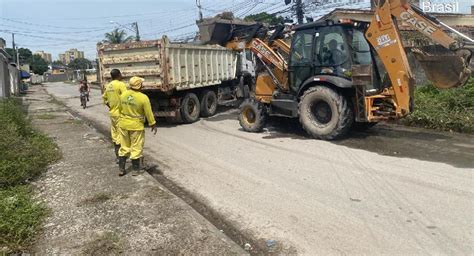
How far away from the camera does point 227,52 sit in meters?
15.9

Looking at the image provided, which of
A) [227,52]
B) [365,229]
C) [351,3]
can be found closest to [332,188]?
[365,229]

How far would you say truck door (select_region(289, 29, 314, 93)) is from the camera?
9523mm

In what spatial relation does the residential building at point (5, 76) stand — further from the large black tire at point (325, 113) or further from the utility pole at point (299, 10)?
the utility pole at point (299, 10)

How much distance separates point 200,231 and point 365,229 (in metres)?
1.72

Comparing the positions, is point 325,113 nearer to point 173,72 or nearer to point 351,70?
point 351,70

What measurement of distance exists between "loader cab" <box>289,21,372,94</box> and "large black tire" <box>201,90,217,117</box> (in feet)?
16.8

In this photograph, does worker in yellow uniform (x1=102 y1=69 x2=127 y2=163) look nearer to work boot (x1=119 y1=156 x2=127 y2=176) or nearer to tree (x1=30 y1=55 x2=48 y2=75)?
work boot (x1=119 y1=156 x2=127 y2=176)

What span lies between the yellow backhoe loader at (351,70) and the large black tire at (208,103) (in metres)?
3.73

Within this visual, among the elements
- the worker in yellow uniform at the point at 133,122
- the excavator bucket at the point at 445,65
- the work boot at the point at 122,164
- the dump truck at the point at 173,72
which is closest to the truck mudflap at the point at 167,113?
the dump truck at the point at 173,72

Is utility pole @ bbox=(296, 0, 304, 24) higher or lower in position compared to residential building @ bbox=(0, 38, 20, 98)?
higher

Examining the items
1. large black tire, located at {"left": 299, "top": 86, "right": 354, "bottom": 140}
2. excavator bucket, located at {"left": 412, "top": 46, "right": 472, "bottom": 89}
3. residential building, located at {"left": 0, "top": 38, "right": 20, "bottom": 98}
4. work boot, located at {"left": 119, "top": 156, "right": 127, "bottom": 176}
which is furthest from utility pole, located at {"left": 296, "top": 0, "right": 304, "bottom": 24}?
work boot, located at {"left": 119, "top": 156, "right": 127, "bottom": 176}

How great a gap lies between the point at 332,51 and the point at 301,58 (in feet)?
2.70

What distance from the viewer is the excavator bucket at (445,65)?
769 cm

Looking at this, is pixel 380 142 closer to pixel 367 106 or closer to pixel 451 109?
pixel 367 106
